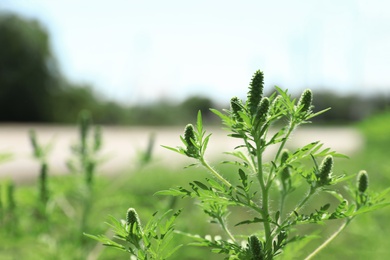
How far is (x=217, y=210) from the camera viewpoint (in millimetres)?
1014

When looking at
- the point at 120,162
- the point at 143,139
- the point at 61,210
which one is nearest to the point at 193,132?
the point at 61,210

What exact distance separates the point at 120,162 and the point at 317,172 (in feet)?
56.4

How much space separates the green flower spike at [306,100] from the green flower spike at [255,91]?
0.09 metres

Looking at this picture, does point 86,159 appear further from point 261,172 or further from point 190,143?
point 261,172

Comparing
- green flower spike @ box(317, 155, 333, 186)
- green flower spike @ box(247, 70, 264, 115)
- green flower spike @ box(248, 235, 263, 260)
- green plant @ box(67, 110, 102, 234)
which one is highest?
green flower spike @ box(247, 70, 264, 115)

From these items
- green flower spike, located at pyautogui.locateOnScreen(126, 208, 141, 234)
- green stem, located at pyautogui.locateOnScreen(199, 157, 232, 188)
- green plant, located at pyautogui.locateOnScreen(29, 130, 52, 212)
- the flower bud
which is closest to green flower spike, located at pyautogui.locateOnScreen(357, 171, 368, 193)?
the flower bud

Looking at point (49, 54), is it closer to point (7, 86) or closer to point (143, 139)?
point (7, 86)

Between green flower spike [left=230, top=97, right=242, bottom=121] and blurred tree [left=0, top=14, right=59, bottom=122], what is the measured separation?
36.5 metres

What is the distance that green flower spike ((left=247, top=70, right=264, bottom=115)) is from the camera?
2.68 ft

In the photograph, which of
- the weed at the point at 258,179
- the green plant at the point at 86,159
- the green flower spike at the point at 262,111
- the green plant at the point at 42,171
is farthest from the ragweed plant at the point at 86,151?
the green flower spike at the point at 262,111

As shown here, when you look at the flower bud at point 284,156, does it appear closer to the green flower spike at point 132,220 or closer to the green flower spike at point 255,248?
the green flower spike at point 255,248

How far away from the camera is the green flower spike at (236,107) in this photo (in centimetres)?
86

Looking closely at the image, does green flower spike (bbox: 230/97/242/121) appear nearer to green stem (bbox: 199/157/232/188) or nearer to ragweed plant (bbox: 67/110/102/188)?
green stem (bbox: 199/157/232/188)

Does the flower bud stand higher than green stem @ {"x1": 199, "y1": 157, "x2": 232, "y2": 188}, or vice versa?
the flower bud
